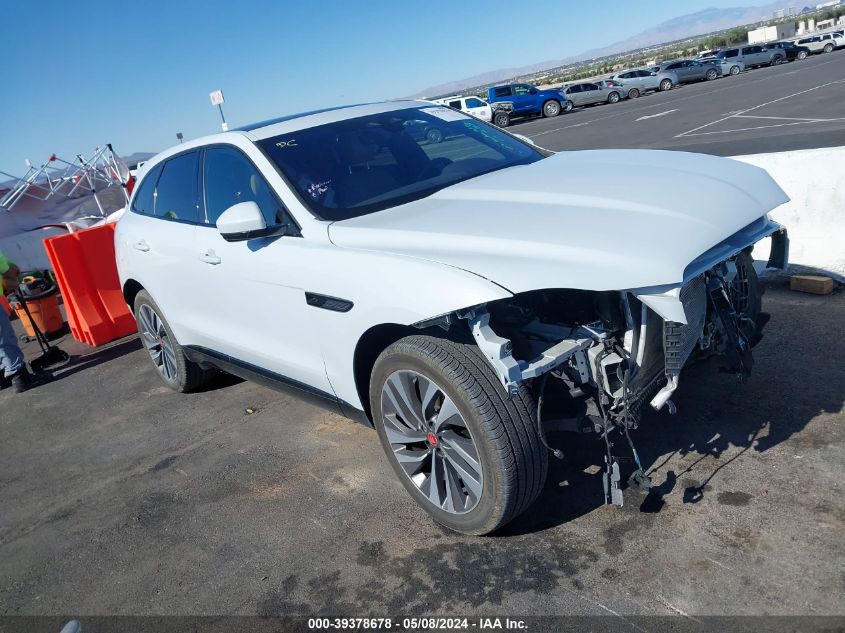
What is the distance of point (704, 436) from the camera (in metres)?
3.69

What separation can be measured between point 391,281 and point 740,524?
5.85 feet

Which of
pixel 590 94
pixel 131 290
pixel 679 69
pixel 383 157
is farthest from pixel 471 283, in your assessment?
pixel 679 69

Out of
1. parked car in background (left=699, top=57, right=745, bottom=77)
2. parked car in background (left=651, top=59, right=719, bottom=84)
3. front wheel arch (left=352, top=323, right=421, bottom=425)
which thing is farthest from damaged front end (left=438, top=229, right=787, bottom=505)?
parked car in background (left=699, top=57, right=745, bottom=77)

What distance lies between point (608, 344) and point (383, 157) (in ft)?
6.01

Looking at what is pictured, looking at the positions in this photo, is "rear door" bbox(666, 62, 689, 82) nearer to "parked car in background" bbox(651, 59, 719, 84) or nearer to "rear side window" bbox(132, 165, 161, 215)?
"parked car in background" bbox(651, 59, 719, 84)

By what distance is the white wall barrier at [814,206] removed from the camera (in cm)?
550

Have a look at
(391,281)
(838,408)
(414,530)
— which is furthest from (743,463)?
(391,281)

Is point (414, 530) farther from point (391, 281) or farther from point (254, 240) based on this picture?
point (254, 240)

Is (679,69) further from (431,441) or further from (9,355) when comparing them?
(431,441)

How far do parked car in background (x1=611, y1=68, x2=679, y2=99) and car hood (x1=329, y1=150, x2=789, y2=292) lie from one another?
129ft

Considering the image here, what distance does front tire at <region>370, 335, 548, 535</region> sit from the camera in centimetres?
283

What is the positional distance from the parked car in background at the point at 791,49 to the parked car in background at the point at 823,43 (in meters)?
0.56

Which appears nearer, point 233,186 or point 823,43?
point 233,186

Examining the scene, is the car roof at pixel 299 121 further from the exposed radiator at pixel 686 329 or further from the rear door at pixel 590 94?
the rear door at pixel 590 94
